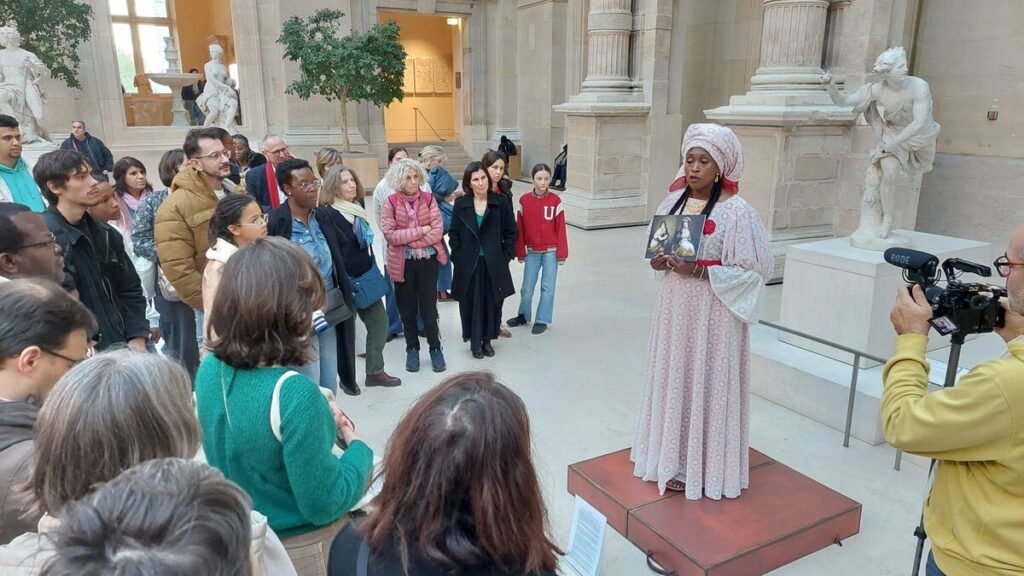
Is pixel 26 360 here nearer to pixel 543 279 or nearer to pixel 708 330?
pixel 708 330

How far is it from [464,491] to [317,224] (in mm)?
3128

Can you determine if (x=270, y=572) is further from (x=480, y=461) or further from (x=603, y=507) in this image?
(x=603, y=507)

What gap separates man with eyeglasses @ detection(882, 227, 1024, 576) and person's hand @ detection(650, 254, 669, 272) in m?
1.20

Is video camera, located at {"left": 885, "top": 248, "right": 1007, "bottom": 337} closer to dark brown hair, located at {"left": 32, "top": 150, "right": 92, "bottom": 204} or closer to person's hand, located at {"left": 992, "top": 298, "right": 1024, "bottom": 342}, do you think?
person's hand, located at {"left": 992, "top": 298, "right": 1024, "bottom": 342}

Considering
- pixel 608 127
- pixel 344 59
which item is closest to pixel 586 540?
pixel 608 127

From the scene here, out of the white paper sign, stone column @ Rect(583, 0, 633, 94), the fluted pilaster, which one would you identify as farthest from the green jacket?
stone column @ Rect(583, 0, 633, 94)

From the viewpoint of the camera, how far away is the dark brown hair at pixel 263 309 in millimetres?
1743

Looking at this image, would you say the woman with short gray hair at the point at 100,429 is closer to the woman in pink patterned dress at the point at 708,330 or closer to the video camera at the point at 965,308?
the video camera at the point at 965,308

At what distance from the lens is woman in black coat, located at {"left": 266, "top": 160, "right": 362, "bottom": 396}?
381 cm

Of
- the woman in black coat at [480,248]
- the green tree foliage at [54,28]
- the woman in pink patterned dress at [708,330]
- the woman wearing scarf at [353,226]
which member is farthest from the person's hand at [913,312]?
the green tree foliage at [54,28]

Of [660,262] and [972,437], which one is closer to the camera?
[972,437]

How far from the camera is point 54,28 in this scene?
40.5ft

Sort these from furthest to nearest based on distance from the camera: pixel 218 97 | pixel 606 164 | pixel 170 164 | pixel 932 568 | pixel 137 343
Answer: pixel 218 97 → pixel 606 164 → pixel 170 164 → pixel 137 343 → pixel 932 568

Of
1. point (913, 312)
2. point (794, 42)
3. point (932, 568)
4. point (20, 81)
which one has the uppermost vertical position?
point (794, 42)
